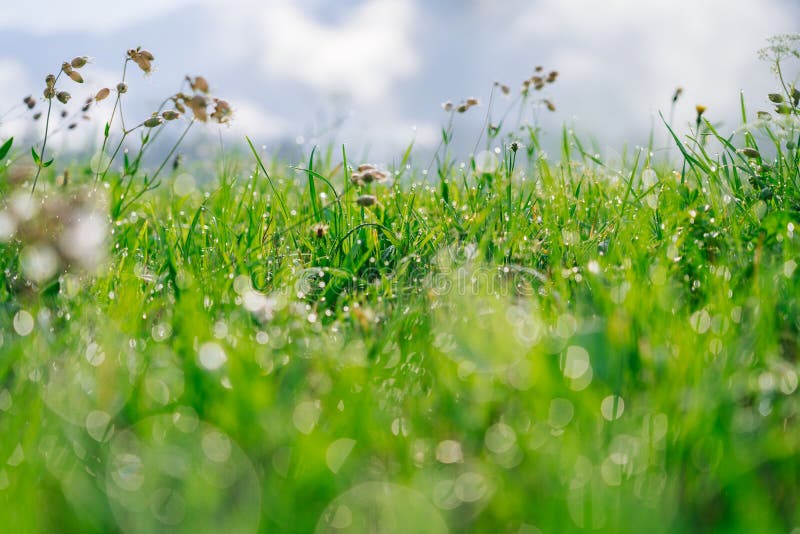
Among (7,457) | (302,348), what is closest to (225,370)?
(302,348)

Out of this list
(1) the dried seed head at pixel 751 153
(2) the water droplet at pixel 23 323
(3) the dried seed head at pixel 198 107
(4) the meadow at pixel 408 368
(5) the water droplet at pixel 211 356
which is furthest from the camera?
(1) the dried seed head at pixel 751 153

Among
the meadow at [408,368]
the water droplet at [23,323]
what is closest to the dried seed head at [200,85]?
the meadow at [408,368]

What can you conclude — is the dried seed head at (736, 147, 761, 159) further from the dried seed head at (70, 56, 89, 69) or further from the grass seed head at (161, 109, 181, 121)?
the dried seed head at (70, 56, 89, 69)

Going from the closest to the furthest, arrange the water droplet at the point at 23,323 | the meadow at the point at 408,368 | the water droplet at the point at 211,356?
the meadow at the point at 408,368
the water droplet at the point at 211,356
the water droplet at the point at 23,323

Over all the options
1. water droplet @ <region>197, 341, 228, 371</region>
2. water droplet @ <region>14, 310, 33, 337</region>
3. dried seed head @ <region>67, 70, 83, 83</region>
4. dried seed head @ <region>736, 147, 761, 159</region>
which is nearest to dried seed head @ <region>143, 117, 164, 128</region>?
dried seed head @ <region>67, 70, 83, 83</region>

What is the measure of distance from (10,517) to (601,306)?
1438mm

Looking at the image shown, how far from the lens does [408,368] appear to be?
5.92 ft

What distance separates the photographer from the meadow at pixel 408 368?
124cm

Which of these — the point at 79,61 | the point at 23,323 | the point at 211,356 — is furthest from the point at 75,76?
the point at 211,356

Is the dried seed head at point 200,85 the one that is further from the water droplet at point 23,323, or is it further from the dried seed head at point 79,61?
the water droplet at point 23,323

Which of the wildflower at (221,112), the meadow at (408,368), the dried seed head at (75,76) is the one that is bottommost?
the meadow at (408,368)

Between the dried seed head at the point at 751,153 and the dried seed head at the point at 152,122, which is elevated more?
the dried seed head at the point at 152,122

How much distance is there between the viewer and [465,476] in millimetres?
1293

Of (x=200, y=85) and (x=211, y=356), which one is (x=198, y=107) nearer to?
(x=200, y=85)
